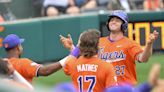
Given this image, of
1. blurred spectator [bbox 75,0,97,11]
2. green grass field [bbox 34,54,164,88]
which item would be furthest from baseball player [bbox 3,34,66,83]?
blurred spectator [bbox 75,0,97,11]

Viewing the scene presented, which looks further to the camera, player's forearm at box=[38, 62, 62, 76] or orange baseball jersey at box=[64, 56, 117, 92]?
player's forearm at box=[38, 62, 62, 76]

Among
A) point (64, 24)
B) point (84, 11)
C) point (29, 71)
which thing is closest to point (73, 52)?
point (29, 71)

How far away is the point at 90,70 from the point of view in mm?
6785

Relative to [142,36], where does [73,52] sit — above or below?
above

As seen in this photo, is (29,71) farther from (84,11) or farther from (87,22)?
(84,11)

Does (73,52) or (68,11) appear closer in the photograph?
(73,52)

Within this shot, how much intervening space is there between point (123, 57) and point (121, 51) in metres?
0.08

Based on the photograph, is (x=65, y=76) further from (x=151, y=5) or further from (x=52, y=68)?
(x=52, y=68)

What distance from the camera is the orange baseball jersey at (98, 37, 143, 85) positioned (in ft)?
25.3

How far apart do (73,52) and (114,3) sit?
9.93 m

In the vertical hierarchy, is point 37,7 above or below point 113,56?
below

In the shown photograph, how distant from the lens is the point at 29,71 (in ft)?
24.1

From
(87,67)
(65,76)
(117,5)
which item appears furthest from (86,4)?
(87,67)

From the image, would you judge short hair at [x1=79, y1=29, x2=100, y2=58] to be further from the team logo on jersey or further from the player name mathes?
the team logo on jersey
